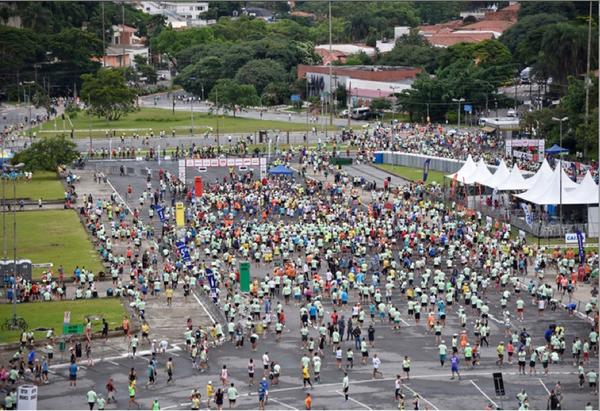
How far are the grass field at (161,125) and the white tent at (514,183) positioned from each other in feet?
169

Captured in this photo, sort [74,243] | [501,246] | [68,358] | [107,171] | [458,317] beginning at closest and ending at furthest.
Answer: [68,358]
[458,317]
[501,246]
[74,243]
[107,171]

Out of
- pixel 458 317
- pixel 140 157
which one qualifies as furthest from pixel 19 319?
pixel 140 157

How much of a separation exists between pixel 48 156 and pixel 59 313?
43.5 metres

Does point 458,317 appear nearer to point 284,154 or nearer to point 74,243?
point 74,243

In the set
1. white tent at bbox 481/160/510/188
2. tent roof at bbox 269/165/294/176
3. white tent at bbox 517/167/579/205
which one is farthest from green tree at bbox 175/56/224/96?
white tent at bbox 517/167/579/205

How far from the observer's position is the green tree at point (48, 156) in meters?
95.5

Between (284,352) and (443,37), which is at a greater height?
(443,37)

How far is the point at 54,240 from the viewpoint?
70.8 m

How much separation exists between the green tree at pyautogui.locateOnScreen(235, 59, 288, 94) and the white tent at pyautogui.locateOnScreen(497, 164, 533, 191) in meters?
78.3

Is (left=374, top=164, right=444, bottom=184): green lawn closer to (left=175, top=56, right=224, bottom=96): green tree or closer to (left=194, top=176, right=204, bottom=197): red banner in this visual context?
(left=194, top=176, right=204, bottom=197): red banner

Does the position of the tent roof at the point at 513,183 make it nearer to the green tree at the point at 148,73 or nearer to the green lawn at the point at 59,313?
the green lawn at the point at 59,313

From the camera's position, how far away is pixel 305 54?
163m

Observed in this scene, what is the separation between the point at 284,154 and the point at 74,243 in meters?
36.3

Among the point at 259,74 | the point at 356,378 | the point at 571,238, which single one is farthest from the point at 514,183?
the point at 259,74
